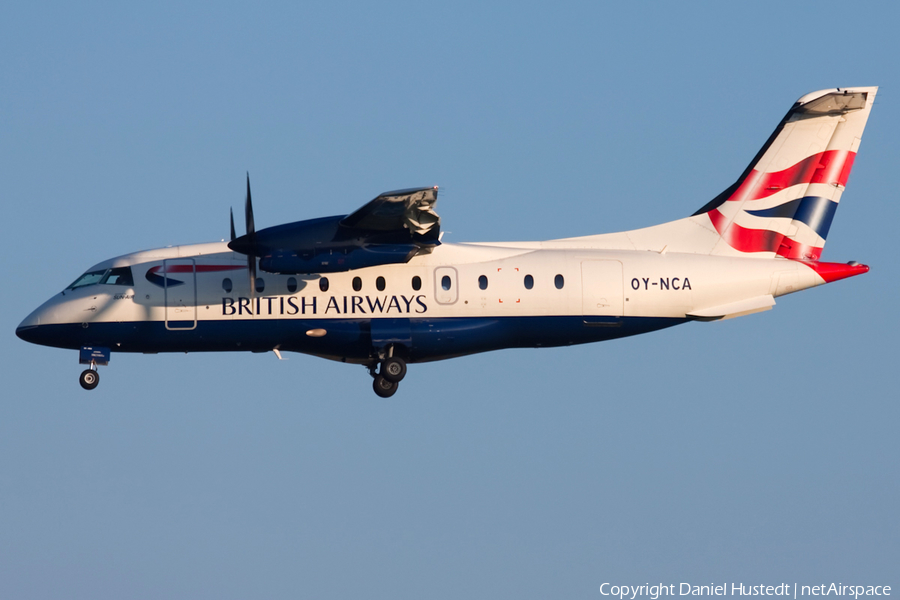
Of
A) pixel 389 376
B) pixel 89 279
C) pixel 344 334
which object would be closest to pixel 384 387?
pixel 389 376

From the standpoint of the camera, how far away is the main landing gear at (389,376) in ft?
68.5

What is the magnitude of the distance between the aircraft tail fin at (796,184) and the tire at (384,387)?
7355 millimetres

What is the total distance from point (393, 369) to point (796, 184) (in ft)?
31.2

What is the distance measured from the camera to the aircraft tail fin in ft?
73.9

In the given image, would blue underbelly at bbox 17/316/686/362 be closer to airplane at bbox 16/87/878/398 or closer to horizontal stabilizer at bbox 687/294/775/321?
airplane at bbox 16/87/878/398

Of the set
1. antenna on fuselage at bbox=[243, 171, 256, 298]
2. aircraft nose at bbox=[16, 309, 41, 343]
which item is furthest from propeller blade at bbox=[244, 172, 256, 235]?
aircraft nose at bbox=[16, 309, 41, 343]

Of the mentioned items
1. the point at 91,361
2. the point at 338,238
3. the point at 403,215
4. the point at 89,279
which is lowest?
the point at 91,361

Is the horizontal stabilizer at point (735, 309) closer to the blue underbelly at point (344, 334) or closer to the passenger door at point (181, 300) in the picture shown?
the blue underbelly at point (344, 334)

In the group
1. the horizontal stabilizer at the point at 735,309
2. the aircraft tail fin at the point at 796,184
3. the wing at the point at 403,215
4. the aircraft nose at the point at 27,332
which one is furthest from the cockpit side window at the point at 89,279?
the aircraft tail fin at the point at 796,184

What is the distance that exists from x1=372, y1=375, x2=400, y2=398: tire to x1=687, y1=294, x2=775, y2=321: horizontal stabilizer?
6076mm

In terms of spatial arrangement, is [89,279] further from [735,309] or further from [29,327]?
[735,309]

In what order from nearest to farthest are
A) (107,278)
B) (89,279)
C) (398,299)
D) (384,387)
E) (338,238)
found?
1. (338,238)
2. (398,299)
3. (384,387)
4. (107,278)
5. (89,279)

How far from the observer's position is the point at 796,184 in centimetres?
2289

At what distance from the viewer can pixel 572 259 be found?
70.3ft
